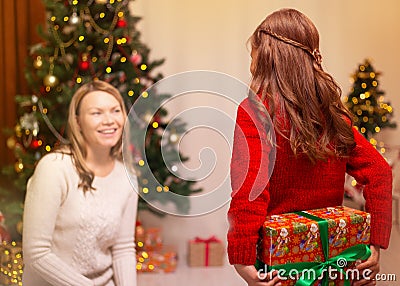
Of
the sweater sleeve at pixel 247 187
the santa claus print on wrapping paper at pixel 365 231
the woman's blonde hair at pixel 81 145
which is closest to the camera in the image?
the sweater sleeve at pixel 247 187

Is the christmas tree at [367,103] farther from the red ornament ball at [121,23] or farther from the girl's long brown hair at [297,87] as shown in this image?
the girl's long brown hair at [297,87]

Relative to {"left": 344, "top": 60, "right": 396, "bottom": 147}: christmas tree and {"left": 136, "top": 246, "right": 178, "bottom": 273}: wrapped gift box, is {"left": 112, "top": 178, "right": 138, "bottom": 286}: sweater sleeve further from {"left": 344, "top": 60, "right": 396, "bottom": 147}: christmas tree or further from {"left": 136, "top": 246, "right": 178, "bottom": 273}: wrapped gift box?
{"left": 344, "top": 60, "right": 396, "bottom": 147}: christmas tree

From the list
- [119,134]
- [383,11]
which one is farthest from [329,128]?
[383,11]

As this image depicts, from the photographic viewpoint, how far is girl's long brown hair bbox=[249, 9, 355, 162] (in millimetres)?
1125

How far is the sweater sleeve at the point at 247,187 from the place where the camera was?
1.07 m

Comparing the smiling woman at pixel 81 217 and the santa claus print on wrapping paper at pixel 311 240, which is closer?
the santa claus print on wrapping paper at pixel 311 240

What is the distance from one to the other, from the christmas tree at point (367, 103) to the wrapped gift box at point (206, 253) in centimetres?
119

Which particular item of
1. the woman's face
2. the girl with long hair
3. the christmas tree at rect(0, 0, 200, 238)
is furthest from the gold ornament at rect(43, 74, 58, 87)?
the girl with long hair

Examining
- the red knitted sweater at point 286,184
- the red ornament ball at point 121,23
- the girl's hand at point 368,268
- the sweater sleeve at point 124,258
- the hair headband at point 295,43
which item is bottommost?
the sweater sleeve at point 124,258

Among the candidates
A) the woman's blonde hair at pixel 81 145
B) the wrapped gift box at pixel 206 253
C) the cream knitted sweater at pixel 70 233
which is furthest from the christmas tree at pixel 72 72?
the cream knitted sweater at pixel 70 233

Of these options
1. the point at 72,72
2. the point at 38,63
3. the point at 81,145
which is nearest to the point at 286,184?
the point at 81,145

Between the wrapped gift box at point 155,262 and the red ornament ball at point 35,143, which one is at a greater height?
the red ornament ball at point 35,143

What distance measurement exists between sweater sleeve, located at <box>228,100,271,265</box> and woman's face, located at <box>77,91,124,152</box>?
0.97m

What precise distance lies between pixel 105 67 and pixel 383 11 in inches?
79.1
